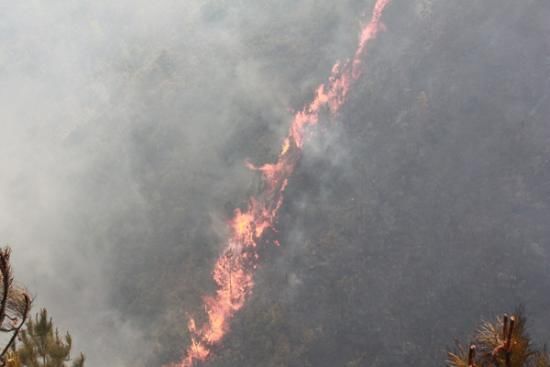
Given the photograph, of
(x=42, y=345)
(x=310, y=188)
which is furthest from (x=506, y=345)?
(x=310, y=188)

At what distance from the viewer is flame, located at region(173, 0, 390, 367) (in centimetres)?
5403

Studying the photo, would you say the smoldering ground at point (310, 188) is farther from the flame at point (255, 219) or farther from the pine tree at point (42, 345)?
the pine tree at point (42, 345)

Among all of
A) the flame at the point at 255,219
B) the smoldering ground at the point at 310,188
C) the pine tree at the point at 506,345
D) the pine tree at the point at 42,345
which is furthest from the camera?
the flame at the point at 255,219

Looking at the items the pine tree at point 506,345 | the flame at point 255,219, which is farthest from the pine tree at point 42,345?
the flame at point 255,219

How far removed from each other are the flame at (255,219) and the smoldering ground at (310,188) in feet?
5.69

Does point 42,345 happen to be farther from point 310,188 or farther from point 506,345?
point 310,188

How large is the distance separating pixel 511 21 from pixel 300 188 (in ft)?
113

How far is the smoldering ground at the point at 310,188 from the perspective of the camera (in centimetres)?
5050

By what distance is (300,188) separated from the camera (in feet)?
209

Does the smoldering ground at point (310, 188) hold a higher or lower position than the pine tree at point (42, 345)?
higher

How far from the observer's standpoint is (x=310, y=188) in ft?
207

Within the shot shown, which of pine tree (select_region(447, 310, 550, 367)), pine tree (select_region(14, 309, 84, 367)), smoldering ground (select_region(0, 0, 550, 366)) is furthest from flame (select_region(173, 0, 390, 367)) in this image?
pine tree (select_region(447, 310, 550, 367))

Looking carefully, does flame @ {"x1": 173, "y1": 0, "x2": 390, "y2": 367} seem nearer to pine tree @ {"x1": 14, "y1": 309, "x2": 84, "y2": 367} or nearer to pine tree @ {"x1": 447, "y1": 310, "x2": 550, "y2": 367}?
pine tree @ {"x1": 14, "y1": 309, "x2": 84, "y2": 367}

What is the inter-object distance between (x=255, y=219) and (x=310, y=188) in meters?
8.22
